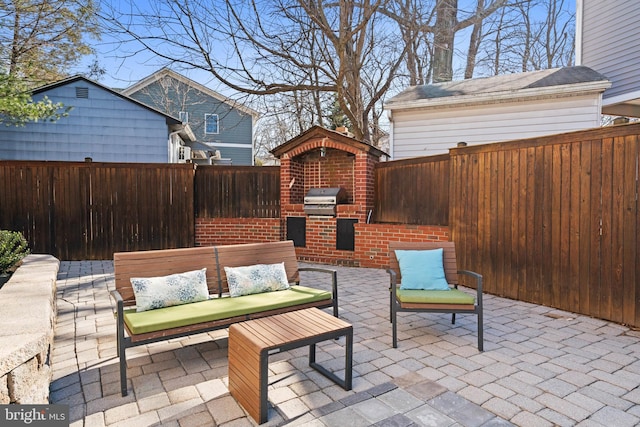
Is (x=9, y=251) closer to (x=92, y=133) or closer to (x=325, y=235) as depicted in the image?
(x=325, y=235)

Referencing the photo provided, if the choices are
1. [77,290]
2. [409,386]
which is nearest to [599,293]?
[409,386]

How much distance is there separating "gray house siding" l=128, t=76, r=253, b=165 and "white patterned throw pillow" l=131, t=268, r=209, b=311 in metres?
13.3

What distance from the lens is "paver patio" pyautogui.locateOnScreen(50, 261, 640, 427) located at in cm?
212

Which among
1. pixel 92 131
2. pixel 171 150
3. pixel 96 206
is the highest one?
pixel 92 131

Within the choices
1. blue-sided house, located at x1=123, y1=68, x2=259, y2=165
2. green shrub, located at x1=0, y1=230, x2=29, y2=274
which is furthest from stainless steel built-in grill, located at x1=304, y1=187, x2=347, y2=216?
blue-sided house, located at x1=123, y1=68, x2=259, y2=165

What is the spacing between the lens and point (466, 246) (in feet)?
17.2

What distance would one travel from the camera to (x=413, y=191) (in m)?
6.30

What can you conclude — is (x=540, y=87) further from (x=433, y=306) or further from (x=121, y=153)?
(x=121, y=153)

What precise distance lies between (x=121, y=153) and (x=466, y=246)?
31.4 ft

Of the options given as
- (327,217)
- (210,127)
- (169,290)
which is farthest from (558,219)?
(210,127)

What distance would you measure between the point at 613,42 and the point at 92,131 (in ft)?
42.3

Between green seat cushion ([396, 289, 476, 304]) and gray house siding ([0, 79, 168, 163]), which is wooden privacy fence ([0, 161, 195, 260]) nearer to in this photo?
gray house siding ([0, 79, 168, 163])

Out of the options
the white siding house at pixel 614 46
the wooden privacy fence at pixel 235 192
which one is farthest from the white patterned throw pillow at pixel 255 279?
the white siding house at pixel 614 46

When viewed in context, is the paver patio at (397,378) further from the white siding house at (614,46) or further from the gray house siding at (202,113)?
the gray house siding at (202,113)
